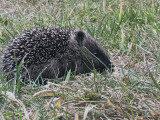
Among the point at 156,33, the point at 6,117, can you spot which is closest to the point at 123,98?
the point at 6,117

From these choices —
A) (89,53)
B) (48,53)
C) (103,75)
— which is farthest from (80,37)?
(103,75)

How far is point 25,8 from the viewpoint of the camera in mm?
9625

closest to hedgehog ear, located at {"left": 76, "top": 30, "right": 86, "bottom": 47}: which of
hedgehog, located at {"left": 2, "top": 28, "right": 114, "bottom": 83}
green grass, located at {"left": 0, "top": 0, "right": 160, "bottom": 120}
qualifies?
hedgehog, located at {"left": 2, "top": 28, "right": 114, "bottom": 83}


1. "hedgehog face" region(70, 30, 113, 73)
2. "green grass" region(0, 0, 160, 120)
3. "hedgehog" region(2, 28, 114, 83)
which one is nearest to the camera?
"green grass" region(0, 0, 160, 120)

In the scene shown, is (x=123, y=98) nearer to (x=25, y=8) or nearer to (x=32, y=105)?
(x=32, y=105)

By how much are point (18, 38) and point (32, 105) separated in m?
2.00

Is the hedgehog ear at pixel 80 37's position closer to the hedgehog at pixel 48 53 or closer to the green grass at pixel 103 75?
the hedgehog at pixel 48 53

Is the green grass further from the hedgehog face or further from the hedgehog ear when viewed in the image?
the hedgehog ear

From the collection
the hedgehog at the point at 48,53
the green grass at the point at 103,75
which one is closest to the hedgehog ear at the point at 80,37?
the hedgehog at the point at 48,53

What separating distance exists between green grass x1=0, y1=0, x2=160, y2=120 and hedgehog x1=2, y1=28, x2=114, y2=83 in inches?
14.9

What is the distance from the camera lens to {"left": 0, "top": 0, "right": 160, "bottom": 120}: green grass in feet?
10.2

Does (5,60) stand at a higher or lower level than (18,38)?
lower

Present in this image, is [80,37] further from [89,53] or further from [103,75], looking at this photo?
[103,75]

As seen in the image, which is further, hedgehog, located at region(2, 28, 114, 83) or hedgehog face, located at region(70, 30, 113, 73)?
hedgehog face, located at region(70, 30, 113, 73)
